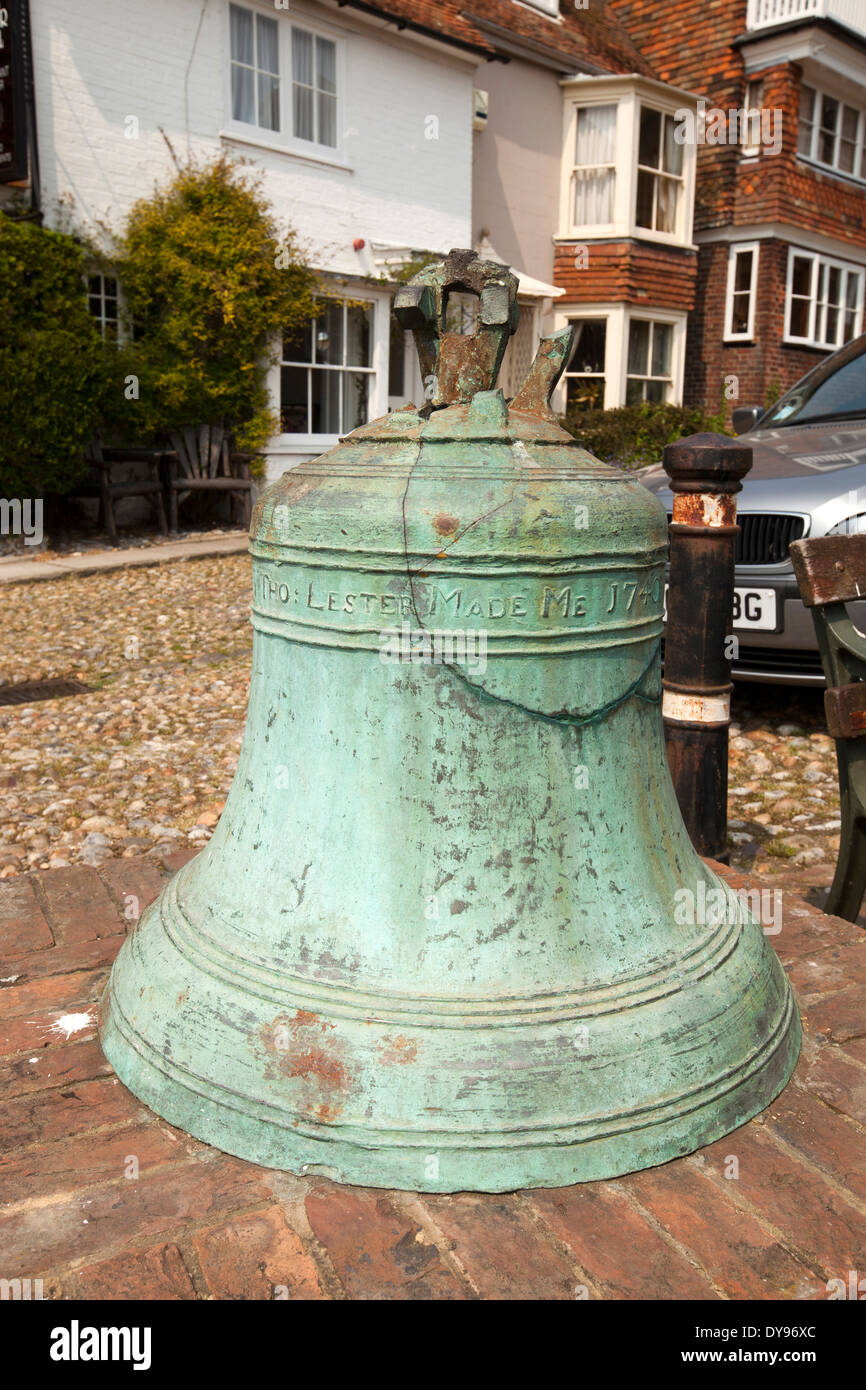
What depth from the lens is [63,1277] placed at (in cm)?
158

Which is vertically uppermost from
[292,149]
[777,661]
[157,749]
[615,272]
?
[292,149]

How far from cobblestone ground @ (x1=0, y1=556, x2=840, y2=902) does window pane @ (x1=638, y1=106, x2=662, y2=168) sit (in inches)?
538

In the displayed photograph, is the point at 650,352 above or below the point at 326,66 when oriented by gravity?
below

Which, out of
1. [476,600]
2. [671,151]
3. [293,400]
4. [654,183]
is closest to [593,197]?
[654,183]

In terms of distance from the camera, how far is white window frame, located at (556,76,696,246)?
16.9 m

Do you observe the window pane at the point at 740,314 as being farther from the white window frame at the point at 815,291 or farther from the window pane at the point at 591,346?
the window pane at the point at 591,346

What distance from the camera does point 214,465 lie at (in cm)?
1248

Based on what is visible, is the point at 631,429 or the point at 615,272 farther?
the point at 615,272

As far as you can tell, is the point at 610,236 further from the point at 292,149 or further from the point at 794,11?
the point at 292,149

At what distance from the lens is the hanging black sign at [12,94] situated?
391 inches

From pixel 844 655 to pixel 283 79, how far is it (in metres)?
12.6

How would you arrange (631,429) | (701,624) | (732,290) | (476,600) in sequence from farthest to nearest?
1. (732,290)
2. (631,429)
3. (701,624)
4. (476,600)

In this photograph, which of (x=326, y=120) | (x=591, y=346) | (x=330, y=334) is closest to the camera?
(x=326, y=120)

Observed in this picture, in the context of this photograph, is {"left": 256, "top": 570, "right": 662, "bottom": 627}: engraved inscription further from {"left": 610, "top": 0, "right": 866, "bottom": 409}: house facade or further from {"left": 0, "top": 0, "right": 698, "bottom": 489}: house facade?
{"left": 610, "top": 0, "right": 866, "bottom": 409}: house facade
